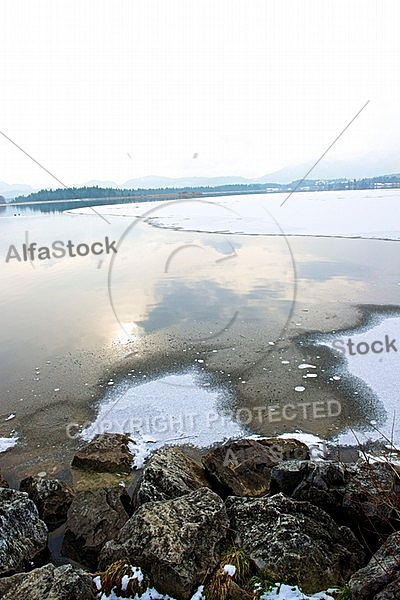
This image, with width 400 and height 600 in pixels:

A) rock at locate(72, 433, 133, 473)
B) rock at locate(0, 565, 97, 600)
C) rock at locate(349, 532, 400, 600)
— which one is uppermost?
rock at locate(349, 532, 400, 600)

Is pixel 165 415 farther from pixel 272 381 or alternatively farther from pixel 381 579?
pixel 381 579

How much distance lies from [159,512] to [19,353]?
21.8 feet

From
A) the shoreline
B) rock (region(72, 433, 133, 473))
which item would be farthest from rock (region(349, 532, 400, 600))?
rock (region(72, 433, 133, 473))

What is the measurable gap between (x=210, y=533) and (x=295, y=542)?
711 millimetres

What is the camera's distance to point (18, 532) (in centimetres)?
452

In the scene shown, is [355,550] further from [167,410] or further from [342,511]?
[167,410]

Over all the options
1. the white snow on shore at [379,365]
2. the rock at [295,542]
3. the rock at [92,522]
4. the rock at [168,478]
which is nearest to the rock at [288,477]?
the rock at [295,542]

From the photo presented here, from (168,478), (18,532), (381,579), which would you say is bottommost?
(18,532)

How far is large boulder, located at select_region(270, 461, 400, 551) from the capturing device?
13.6ft

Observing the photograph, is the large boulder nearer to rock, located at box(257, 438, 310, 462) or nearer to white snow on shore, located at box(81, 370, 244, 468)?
rock, located at box(257, 438, 310, 462)

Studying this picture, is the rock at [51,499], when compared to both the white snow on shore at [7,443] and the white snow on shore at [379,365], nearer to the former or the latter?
the white snow on shore at [7,443]

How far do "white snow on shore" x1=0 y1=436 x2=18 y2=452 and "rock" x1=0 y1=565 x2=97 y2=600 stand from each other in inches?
114

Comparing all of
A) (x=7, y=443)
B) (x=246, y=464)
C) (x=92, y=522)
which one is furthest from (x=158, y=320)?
(x=92, y=522)

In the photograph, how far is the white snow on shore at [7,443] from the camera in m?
6.48
